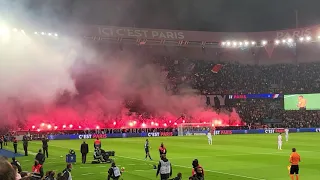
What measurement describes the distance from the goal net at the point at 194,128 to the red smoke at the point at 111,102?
608 cm

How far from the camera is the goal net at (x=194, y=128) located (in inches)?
2795

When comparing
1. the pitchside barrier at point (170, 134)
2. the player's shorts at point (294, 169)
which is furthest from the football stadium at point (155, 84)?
the player's shorts at point (294, 169)

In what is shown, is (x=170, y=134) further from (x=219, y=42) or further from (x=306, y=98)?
(x=306, y=98)

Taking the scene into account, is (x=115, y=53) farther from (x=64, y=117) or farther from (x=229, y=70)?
(x=229, y=70)

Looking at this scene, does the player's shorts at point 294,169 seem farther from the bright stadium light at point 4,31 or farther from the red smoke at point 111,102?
the red smoke at point 111,102

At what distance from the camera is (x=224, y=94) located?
83.6 m

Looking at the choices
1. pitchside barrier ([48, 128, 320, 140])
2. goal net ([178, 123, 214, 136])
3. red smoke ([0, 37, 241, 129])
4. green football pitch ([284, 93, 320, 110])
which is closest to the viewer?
pitchside barrier ([48, 128, 320, 140])

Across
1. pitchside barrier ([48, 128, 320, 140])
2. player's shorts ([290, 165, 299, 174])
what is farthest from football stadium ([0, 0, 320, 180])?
player's shorts ([290, 165, 299, 174])

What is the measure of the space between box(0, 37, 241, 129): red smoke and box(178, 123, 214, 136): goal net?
6.08 metres

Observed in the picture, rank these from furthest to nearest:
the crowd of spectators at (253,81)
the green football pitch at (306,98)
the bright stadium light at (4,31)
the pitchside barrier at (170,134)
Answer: the crowd of spectators at (253,81), the green football pitch at (306,98), the pitchside barrier at (170,134), the bright stadium light at (4,31)

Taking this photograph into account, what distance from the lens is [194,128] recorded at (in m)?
72.3

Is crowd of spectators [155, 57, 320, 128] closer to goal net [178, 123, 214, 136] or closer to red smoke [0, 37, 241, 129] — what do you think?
red smoke [0, 37, 241, 129]

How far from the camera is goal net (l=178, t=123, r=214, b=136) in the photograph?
7099cm

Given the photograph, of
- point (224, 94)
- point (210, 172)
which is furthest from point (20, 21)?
point (224, 94)
